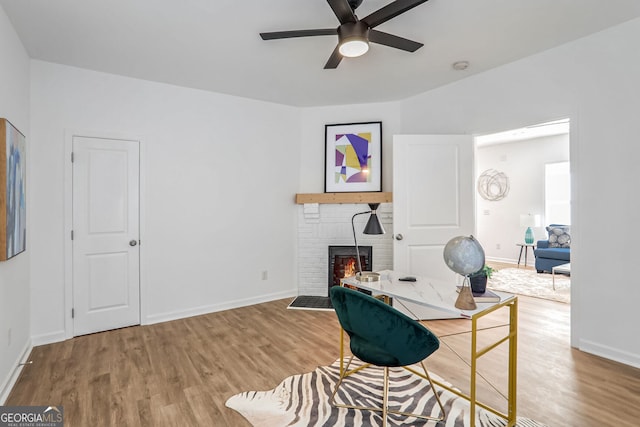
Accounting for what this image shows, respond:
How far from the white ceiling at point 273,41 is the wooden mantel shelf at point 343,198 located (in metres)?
1.34

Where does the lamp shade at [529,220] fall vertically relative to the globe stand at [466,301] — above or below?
above

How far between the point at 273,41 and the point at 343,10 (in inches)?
39.9

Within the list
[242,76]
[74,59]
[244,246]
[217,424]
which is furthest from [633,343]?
[74,59]

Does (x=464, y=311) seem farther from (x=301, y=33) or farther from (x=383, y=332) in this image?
(x=301, y=33)

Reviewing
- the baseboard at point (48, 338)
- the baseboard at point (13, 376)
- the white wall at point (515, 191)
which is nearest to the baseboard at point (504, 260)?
the white wall at point (515, 191)

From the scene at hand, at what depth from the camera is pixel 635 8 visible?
8.04 feet

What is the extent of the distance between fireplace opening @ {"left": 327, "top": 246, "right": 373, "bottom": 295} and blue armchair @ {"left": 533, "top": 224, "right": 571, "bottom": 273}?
3.71 meters

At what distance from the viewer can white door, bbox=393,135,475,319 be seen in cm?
376

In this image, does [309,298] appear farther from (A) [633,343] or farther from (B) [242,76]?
(A) [633,343]

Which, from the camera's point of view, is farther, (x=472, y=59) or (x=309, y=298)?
(x=309, y=298)

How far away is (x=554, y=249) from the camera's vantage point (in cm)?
602

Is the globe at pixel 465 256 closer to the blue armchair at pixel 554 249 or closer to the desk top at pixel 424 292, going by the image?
the desk top at pixel 424 292

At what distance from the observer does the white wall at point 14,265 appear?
90.1 inches

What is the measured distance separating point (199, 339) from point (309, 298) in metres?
1.66
